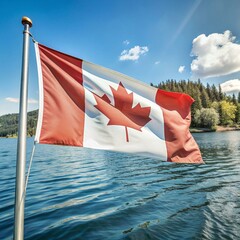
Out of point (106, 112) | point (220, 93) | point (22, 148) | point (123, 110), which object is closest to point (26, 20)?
point (22, 148)

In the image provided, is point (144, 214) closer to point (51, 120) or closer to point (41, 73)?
point (51, 120)

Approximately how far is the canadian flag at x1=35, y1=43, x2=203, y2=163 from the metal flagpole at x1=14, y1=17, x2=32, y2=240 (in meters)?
0.52

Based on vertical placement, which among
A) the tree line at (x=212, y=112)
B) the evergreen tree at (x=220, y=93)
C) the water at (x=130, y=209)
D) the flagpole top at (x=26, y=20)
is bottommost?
the water at (x=130, y=209)

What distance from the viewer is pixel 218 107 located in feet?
431

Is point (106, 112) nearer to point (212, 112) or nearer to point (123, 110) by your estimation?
point (123, 110)

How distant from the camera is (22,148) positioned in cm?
325

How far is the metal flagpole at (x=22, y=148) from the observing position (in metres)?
3.12

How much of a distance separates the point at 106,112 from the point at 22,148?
1988mm

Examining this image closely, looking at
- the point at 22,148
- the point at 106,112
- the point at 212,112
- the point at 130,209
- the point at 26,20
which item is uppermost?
the point at 212,112

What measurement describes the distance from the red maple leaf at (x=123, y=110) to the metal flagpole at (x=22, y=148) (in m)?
1.63

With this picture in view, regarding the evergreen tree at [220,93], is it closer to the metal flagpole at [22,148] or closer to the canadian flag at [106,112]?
the canadian flag at [106,112]

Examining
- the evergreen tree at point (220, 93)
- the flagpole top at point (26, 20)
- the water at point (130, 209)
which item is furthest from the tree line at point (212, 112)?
the flagpole top at point (26, 20)

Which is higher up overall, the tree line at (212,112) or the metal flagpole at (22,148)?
the tree line at (212,112)

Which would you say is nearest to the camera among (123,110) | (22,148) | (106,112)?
(22,148)
